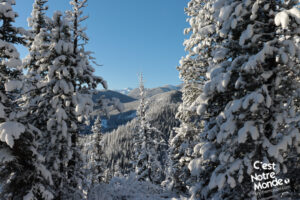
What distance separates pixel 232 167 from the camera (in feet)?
23.4

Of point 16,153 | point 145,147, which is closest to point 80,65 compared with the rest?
point 16,153

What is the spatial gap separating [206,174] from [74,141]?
268 inches

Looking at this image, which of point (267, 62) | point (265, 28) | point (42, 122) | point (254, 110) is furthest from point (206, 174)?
point (42, 122)

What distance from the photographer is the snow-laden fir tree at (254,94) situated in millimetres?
6836

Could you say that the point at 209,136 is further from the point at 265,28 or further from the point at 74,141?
the point at 74,141

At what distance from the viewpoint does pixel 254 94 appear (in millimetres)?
6969

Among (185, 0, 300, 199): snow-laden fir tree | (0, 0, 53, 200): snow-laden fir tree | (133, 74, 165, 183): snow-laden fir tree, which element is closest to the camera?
(185, 0, 300, 199): snow-laden fir tree

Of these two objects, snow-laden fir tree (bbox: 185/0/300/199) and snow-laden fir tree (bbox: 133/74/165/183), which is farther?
snow-laden fir tree (bbox: 133/74/165/183)

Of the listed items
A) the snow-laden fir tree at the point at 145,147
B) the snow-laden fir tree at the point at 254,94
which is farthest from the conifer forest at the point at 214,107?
the snow-laden fir tree at the point at 145,147

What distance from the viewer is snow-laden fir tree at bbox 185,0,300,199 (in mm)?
6836

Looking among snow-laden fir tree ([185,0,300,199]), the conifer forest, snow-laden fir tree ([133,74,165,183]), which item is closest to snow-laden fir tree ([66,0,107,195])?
the conifer forest

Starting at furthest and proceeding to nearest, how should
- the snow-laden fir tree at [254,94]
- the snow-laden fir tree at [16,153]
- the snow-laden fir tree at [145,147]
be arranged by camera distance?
the snow-laden fir tree at [145,147]
the snow-laden fir tree at [16,153]
the snow-laden fir tree at [254,94]

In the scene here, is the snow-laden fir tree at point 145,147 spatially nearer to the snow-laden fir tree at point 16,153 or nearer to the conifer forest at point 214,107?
the conifer forest at point 214,107

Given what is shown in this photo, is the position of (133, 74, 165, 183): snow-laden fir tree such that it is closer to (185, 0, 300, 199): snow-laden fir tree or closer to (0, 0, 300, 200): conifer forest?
(0, 0, 300, 200): conifer forest
